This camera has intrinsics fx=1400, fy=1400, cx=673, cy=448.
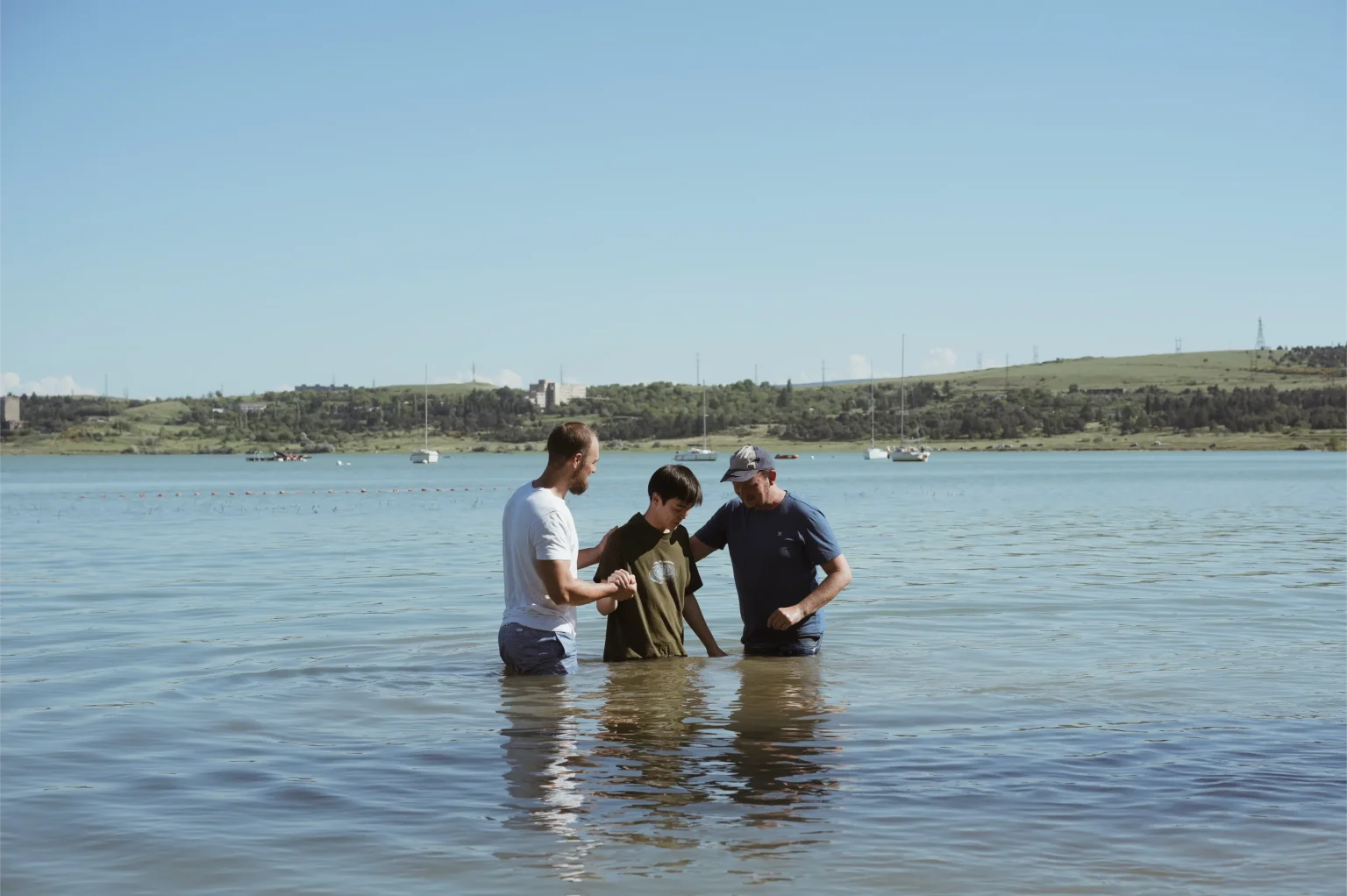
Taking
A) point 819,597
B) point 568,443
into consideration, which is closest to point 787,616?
point 819,597

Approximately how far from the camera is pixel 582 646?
1414 cm

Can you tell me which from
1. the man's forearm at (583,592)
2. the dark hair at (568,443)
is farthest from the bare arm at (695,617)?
the dark hair at (568,443)

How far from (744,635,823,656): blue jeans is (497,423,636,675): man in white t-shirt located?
184cm

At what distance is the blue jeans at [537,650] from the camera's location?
9898 mm

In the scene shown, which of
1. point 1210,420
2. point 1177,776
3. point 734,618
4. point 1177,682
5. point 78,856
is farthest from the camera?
point 1210,420

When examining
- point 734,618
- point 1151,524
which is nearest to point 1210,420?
point 1151,524

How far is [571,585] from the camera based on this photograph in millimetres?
9156

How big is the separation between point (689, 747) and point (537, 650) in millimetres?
1722

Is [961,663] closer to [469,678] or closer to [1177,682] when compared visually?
[1177,682]

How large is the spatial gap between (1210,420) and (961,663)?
180 m

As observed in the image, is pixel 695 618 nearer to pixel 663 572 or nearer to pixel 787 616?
pixel 663 572

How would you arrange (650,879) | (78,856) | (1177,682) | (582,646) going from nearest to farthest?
(650,879) → (78,856) → (1177,682) → (582,646)

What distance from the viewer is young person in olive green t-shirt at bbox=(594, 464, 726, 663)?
959 centimetres

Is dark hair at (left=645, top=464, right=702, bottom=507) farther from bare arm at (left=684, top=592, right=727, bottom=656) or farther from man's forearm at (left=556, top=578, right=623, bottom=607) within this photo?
bare arm at (left=684, top=592, right=727, bottom=656)
